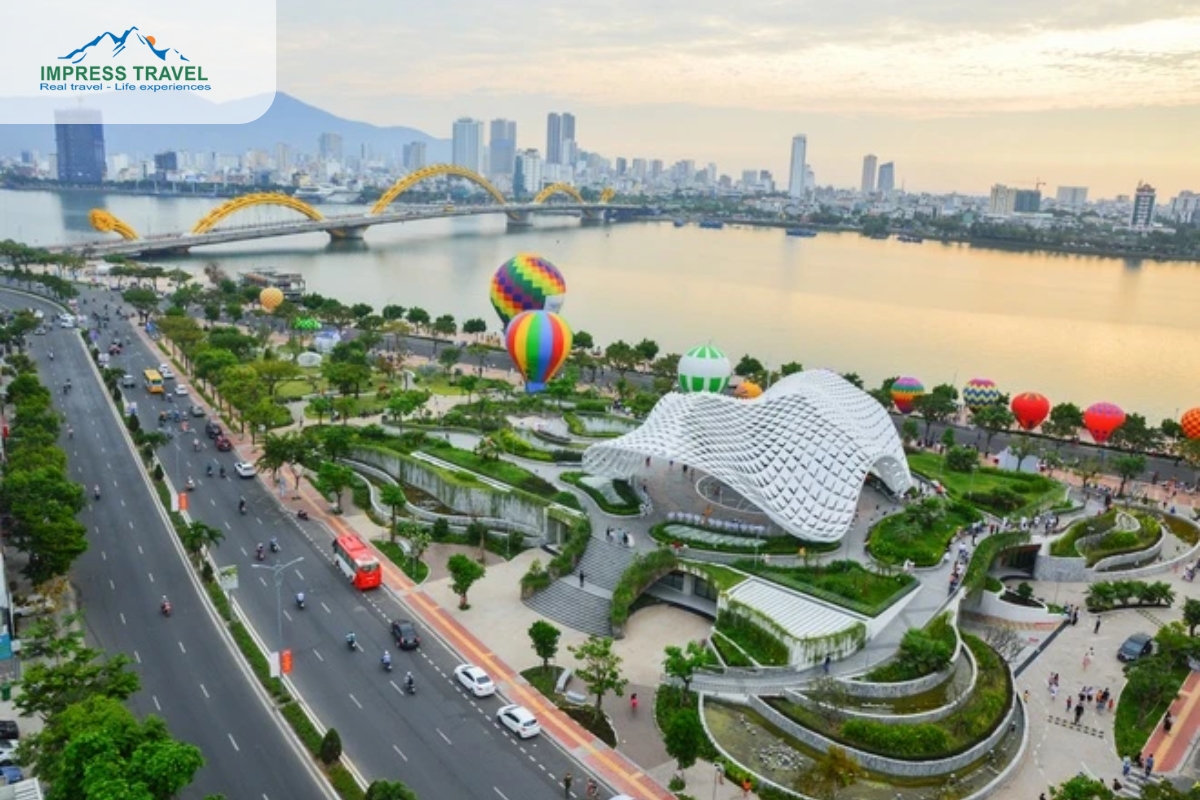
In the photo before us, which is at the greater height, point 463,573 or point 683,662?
point 683,662

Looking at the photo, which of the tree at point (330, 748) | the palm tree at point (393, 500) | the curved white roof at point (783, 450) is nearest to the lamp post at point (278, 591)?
the palm tree at point (393, 500)

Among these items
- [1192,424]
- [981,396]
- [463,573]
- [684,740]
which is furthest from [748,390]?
[684,740]

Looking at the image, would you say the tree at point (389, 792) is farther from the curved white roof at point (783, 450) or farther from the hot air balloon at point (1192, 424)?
the hot air balloon at point (1192, 424)

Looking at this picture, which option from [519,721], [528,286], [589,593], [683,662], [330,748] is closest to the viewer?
[330,748]

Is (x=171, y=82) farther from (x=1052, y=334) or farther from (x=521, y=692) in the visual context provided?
(x=1052, y=334)

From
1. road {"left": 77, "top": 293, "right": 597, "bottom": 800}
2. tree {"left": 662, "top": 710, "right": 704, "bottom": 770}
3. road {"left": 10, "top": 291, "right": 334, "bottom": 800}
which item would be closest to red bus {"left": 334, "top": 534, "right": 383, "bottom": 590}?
road {"left": 77, "top": 293, "right": 597, "bottom": 800}

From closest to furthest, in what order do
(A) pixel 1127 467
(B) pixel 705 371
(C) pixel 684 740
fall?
(C) pixel 684 740, (A) pixel 1127 467, (B) pixel 705 371

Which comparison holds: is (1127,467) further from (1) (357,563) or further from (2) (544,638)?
(1) (357,563)
